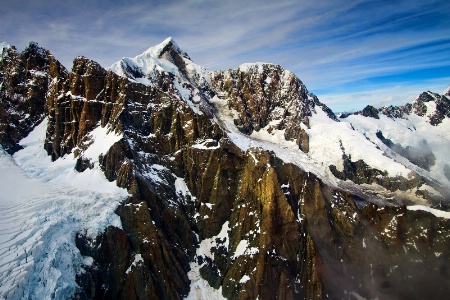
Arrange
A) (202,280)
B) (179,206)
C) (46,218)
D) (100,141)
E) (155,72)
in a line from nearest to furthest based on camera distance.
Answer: (46,218), (202,280), (100,141), (179,206), (155,72)

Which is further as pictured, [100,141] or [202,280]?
[100,141]

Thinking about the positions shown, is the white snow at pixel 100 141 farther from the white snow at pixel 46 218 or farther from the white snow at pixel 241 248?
the white snow at pixel 241 248

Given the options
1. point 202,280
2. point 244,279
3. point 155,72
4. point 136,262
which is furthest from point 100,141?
point 244,279

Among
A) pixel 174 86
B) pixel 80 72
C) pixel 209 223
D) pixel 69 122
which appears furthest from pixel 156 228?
pixel 174 86

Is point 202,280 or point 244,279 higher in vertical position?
point 244,279

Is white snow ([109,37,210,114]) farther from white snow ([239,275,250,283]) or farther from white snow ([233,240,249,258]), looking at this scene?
white snow ([239,275,250,283])

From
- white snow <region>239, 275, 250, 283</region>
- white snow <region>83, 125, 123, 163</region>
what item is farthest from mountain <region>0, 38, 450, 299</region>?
white snow <region>83, 125, 123, 163</region>

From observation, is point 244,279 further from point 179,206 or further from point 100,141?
point 100,141

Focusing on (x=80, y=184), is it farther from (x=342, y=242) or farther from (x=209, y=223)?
(x=342, y=242)
